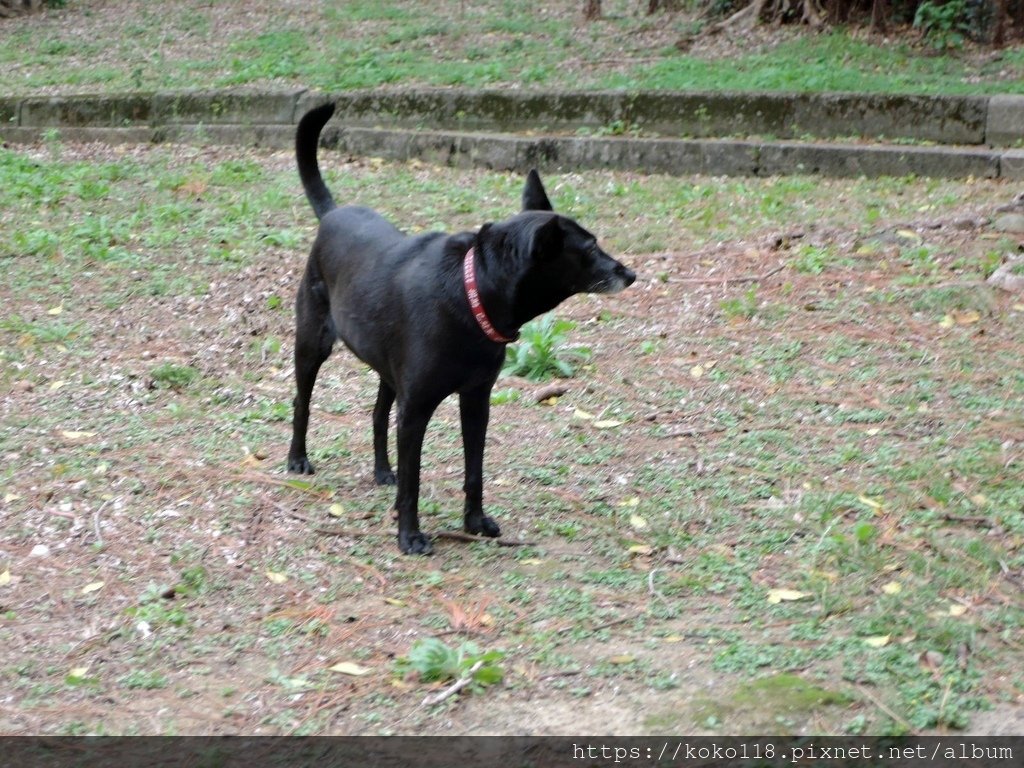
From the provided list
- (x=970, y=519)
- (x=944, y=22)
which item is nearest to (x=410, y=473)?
(x=970, y=519)

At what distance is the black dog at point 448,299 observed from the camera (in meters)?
4.48

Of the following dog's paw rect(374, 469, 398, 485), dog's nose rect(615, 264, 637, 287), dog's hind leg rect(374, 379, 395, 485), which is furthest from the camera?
dog's paw rect(374, 469, 398, 485)

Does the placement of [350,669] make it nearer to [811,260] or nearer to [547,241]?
[547,241]

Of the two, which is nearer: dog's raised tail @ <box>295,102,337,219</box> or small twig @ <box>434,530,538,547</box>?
small twig @ <box>434,530,538,547</box>

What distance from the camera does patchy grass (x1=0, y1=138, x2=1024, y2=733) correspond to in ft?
12.2

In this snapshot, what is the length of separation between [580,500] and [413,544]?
81 cm

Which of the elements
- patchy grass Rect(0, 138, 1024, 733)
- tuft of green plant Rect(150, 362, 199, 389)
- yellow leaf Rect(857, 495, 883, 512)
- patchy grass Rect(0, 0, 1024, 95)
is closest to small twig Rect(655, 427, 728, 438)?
patchy grass Rect(0, 138, 1024, 733)

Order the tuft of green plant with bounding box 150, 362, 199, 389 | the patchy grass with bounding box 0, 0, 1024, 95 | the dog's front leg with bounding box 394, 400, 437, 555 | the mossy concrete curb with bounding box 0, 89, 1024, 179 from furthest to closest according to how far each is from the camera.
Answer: the patchy grass with bounding box 0, 0, 1024, 95, the mossy concrete curb with bounding box 0, 89, 1024, 179, the tuft of green plant with bounding box 150, 362, 199, 389, the dog's front leg with bounding box 394, 400, 437, 555

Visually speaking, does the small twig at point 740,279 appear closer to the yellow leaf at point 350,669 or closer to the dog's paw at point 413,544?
the dog's paw at point 413,544

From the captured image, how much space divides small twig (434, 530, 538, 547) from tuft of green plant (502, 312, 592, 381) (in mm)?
1823

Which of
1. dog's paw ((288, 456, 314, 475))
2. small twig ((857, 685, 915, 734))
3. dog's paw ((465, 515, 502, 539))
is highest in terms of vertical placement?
small twig ((857, 685, 915, 734))

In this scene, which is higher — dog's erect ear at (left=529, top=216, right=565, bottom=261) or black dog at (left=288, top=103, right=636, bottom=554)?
dog's erect ear at (left=529, top=216, right=565, bottom=261)

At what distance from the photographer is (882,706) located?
3.46m

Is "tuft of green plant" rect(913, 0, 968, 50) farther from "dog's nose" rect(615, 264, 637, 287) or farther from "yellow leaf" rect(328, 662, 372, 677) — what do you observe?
"yellow leaf" rect(328, 662, 372, 677)
